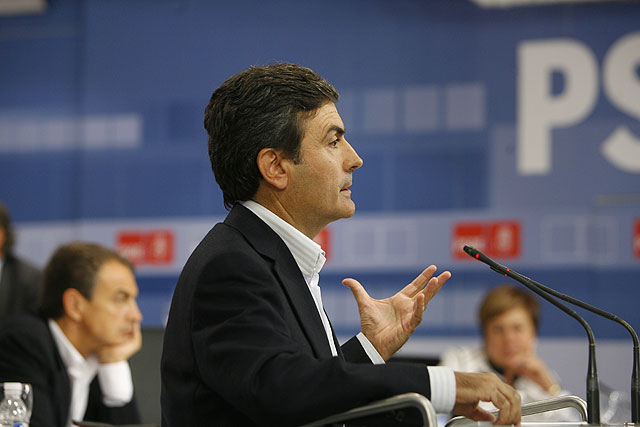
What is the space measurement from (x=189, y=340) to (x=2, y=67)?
563cm

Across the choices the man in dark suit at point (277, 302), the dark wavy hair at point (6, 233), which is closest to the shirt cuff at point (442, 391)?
the man in dark suit at point (277, 302)

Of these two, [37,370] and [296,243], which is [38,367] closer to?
[37,370]

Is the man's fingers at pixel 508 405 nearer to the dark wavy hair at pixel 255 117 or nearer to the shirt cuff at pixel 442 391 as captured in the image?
the shirt cuff at pixel 442 391

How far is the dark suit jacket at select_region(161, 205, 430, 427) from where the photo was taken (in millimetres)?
1635

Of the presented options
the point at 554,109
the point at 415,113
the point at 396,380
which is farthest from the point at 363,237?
the point at 396,380

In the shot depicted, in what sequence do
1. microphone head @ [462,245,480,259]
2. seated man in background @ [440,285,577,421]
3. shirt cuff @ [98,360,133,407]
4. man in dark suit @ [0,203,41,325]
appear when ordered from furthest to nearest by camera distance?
man in dark suit @ [0,203,41,325], seated man in background @ [440,285,577,421], shirt cuff @ [98,360,133,407], microphone head @ [462,245,480,259]

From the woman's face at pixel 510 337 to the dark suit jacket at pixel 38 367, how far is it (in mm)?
2160

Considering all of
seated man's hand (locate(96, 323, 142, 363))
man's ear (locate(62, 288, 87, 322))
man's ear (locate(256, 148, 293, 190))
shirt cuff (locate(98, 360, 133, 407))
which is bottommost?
shirt cuff (locate(98, 360, 133, 407))

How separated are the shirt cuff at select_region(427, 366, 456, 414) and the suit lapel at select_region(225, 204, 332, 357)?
0.28 metres

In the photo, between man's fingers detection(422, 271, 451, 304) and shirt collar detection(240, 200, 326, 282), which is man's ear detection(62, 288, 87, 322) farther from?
man's fingers detection(422, 271, 451, 304)

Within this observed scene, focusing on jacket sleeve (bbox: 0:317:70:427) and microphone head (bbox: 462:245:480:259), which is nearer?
microphone head (bbox: 462:245:480:259)

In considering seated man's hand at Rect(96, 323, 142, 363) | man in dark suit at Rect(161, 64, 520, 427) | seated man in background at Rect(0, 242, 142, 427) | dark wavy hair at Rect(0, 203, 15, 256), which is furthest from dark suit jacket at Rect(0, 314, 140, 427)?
dark wavy hair at Rect(0, 203, 15, 256)

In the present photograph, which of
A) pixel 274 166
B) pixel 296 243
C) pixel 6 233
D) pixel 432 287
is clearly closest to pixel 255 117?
pixel 274 166

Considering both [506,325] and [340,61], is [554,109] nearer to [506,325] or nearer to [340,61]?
[340,61]
